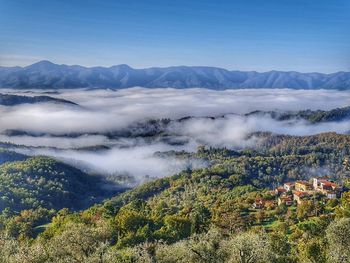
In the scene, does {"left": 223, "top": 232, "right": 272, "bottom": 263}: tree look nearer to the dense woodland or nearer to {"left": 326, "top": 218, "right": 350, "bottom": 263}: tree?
the dense woodland

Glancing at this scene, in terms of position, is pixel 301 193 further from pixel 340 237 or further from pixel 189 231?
pixel 340 237

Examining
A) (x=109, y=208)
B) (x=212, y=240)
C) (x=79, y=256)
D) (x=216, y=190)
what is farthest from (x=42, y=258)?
(x=216, y=190)

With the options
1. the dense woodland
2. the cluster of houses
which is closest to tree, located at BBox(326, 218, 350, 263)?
the dense woodland

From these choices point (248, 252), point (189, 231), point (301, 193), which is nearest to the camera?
point (248, 252)

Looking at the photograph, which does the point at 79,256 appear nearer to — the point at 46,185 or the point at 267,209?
the point at 267,209

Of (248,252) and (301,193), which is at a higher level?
(248,252)

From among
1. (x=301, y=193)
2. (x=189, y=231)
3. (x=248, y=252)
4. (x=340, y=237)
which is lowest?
(x=301, y=193)

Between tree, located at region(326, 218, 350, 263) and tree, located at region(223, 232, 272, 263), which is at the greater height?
tree, located at region(223, 232, 272, 263)

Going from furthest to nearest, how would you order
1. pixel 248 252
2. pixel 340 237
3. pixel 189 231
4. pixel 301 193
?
1. pixel 301 193
2. pixel 189 231
3. pixel 340 237
4. pixel 248 252

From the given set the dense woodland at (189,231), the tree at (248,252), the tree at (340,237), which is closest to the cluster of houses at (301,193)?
the dense woodland at (189,231)

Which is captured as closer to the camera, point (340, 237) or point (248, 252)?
point (248, 252)

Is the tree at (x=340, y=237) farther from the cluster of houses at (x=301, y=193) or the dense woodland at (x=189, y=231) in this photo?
the cluster of houses at (x=301, y=193)

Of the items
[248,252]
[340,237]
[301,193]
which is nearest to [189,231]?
[340,237]
